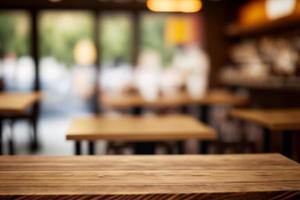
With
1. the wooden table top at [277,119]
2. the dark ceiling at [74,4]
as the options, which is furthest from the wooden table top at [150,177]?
the dark ceiling at [74,4]

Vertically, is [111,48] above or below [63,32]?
below

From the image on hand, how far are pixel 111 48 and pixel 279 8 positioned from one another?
3.86 metres

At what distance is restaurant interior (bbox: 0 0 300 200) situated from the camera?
1757 mm

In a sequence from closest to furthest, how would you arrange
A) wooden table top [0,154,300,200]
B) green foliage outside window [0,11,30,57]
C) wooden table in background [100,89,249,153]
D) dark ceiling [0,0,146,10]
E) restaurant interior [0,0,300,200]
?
wooden table top [0,154,300,200], restaurant interior [0,0,300,200], wooden table in background [100,89,249,153], dark ceiling [0,0,146,10], green foliage outside window [0,11,30,57]

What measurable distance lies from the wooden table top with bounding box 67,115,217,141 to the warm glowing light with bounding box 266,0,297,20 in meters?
2.94

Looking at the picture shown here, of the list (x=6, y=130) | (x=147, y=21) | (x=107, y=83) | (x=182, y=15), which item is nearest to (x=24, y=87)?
(x=6, y=130)

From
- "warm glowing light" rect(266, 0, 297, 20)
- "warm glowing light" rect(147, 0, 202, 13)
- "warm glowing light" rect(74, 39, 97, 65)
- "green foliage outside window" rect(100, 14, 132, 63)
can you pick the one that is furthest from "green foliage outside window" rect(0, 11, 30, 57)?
"warm glowing light" rect(266, 0, 297, 20)

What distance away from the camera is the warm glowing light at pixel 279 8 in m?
5.99

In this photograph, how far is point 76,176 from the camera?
1777mm

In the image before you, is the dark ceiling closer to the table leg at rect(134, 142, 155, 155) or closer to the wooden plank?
the table leg at rect(134, 142, 155, 155)

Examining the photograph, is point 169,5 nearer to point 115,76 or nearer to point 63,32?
point 115,76

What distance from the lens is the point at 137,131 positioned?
334 cm

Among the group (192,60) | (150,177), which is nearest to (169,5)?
(150,177)

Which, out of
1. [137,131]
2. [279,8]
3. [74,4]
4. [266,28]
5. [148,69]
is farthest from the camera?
[148,69]
